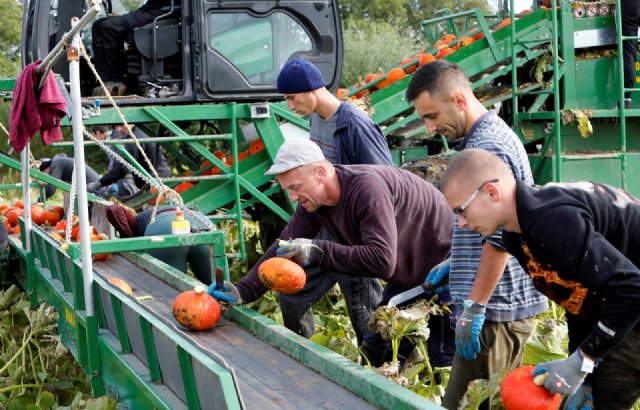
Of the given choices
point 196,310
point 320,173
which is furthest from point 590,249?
point 196,310

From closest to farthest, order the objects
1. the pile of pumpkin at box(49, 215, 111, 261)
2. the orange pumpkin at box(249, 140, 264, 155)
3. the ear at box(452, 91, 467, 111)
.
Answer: the ear at box(452, 91, 467, 111) < the pile of pumpkin at box(49, 215, 111, 261) < the orange pumpkin at box(249, 140, 264, 155)

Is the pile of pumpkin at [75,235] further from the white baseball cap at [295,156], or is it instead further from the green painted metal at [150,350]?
the green painted metal at [150,350]

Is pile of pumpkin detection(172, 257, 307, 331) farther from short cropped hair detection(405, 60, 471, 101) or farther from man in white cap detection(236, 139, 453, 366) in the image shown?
short cropped hair detection(405, 60, 471, 101)

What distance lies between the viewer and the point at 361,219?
4.30m

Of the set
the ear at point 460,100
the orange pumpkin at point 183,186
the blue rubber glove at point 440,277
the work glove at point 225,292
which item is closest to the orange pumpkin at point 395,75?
the orange pumpkin at point 183,186

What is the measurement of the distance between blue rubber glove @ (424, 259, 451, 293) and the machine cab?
179 inches

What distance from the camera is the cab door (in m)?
8.46

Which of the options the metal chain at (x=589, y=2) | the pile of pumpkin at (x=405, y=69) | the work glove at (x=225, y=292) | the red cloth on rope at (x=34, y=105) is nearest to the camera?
the work glove at (x=225, y=292)

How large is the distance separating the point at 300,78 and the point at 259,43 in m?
3.17

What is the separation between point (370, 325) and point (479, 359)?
66 cm

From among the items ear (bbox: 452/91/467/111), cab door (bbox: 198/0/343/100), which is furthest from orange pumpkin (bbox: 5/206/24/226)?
ear (bbox: 452/91/467/111)

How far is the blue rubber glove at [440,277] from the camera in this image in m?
4.30

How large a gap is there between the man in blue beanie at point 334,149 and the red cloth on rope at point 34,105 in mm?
1450

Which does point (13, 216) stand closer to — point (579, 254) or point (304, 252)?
point (304, 252)
